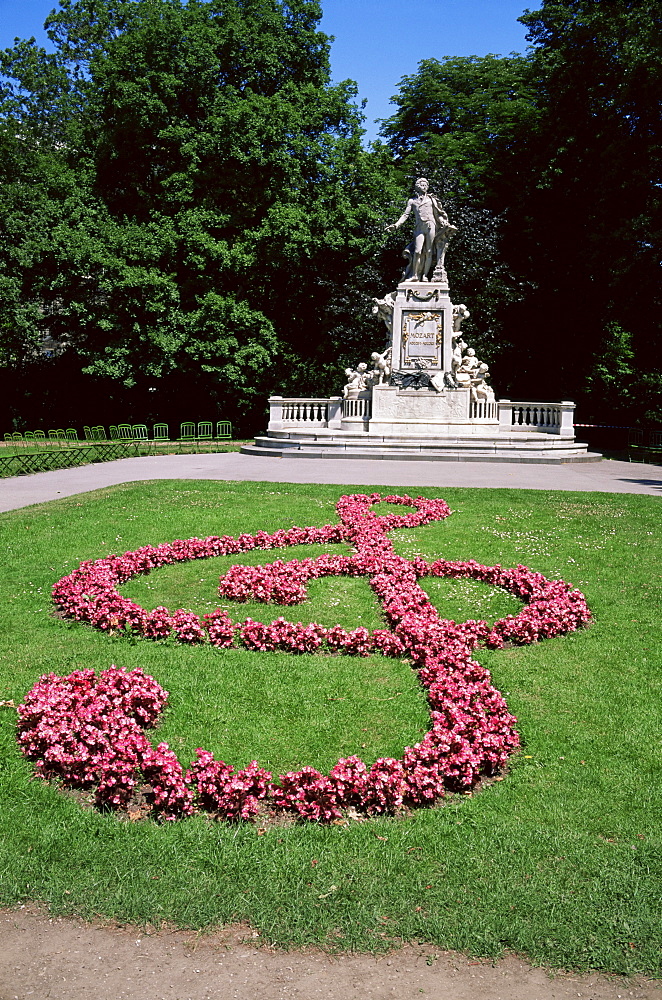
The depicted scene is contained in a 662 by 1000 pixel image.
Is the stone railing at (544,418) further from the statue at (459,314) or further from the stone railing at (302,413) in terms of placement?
the stone railing at (302,413)

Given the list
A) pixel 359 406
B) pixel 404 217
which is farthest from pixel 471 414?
pixel 404 217

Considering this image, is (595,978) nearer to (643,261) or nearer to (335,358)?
(643,261)

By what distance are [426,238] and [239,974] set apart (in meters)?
28.3

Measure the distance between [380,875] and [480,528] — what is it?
833 centimetres

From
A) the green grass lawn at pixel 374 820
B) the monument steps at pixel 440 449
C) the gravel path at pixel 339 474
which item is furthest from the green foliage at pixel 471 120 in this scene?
the green grass lawn at pixel 374 820

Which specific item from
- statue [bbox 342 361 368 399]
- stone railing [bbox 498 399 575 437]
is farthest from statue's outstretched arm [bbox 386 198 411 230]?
stone railing [bbox 498 399 575 437]

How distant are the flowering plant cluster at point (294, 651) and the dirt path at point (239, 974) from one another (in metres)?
0.97

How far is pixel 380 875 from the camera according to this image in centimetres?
376

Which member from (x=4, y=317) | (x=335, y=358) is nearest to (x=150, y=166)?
(x=4, y=317)

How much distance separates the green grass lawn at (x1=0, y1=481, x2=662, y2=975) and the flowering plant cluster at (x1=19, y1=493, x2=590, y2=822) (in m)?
0.14

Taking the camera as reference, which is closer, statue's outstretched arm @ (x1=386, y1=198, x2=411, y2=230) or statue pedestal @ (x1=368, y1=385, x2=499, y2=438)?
statue pedestal @ (x1=368, y1=385, x2=499, y2=438)

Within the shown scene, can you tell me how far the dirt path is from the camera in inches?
122

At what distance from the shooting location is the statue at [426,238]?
29078 millimetres

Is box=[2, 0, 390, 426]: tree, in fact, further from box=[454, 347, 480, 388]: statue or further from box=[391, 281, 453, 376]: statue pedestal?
box=[454, 347, 480, 388]: statue
